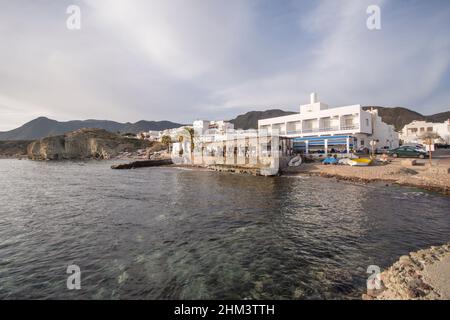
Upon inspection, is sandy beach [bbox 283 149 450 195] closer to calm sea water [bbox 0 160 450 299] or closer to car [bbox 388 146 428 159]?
calm sea water [bbox 0 160 450 299]

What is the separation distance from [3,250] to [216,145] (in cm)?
5094

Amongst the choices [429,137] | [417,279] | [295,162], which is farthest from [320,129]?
[417,279]

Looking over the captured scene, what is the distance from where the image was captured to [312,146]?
53.0 meters

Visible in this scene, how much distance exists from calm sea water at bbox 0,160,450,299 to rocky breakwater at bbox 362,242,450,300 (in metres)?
0.57

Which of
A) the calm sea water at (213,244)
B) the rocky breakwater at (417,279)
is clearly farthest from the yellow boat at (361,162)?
the rocky breakwater at (417,279)

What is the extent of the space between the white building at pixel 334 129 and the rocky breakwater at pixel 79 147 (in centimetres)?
10345

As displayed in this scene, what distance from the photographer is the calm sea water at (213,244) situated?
6941mm

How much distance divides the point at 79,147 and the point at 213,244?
14196cm

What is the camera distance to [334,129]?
2009 inches

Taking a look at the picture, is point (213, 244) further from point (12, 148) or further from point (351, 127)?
point (12, 148)

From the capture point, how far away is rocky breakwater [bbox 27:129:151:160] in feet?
375

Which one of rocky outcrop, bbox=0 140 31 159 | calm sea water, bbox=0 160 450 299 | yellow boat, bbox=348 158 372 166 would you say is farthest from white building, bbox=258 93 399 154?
rocky outcrop, bbox=0 140 31 159

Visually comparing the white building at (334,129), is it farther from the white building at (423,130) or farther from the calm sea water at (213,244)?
the calm sea water at (213,244)
